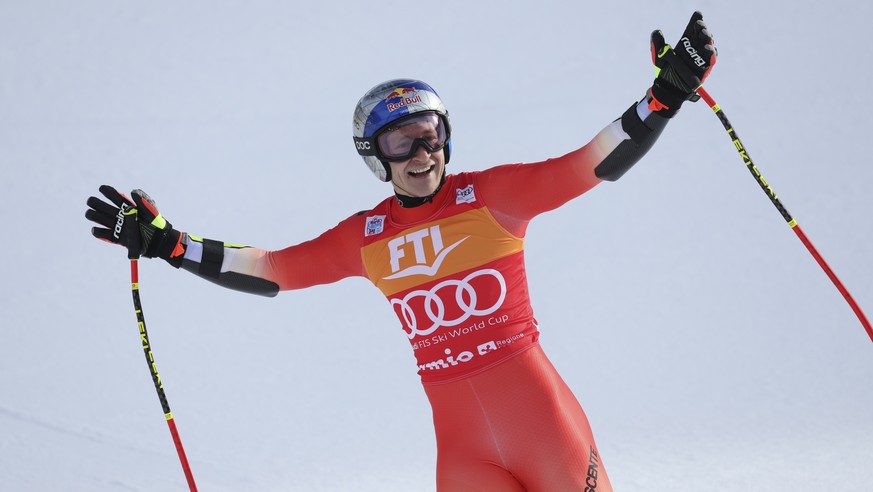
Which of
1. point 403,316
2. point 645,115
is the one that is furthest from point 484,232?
point 645,115

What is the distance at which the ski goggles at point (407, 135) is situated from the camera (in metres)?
2.93

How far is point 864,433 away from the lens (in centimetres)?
443

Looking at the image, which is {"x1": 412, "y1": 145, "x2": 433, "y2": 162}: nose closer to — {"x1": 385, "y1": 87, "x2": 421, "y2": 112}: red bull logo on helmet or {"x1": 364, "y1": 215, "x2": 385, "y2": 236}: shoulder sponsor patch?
{"x1": 385, "y1": 87, "x2": 421, "y2": 112}: red bull logo on helmet

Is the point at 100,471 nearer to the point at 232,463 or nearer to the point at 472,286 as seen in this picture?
the point at 232,463

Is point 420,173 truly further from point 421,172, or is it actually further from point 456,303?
point 456,303

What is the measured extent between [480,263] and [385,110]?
0.53 m

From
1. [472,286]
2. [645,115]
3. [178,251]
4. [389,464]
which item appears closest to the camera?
[645,115]

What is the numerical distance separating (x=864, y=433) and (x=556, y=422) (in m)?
2.32

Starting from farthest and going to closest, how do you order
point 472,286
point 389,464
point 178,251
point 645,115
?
1. point 389,464
2. point 178,251
3. point 472,286
4. point 645,115

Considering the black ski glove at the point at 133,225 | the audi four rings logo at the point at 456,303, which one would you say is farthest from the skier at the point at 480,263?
the black ski glove at the point at 133,225

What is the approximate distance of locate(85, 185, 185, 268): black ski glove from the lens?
3141 mm

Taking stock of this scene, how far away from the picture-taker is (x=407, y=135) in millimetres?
2938

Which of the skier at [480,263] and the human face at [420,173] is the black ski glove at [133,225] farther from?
the human face at [420,173]

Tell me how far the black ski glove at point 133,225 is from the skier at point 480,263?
1.68 feet
